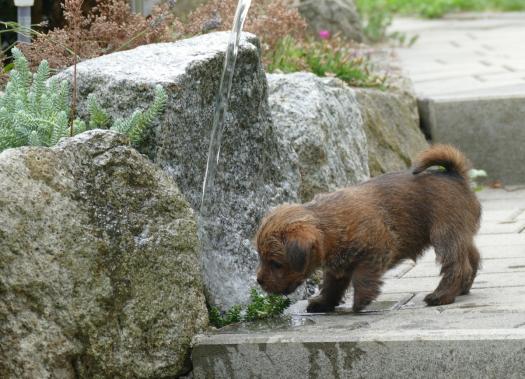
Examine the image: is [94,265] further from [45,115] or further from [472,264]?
[472,264]

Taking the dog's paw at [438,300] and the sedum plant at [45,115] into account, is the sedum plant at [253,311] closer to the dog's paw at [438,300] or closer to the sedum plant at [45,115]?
the dog's paw at [438,300]

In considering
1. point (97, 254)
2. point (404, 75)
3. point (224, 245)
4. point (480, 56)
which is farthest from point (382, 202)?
point (480, 56)

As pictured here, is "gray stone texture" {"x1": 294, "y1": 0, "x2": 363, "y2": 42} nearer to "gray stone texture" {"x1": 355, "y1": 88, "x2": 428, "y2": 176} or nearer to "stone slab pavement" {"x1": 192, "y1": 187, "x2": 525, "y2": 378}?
"gray stone texture" {"x1": 355, "y1": 88, "x2": 428, "y2": 176}

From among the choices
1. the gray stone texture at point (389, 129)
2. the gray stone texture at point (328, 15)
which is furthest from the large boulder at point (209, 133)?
the gray stone texture at point (328, 15)

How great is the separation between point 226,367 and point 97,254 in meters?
0.79

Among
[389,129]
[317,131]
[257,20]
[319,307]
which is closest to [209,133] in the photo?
[319,307]

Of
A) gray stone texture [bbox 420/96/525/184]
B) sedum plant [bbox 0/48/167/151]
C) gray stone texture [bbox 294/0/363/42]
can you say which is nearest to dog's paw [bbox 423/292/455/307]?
sedum plant [bbox 0/48/167/151]

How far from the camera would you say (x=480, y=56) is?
1207 centimetres

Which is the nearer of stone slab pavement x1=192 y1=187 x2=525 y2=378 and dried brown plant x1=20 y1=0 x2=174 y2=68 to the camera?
stone slab pavement x1=192 y1=187 x2=525 y2=378

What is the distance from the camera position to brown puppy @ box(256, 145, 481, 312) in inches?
199

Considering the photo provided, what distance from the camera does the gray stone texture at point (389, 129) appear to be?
8.39m

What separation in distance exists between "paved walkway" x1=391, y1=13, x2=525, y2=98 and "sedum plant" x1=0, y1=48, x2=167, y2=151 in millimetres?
5152

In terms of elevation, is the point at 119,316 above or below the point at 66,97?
below

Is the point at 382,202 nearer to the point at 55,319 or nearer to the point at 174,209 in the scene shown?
the point at 174,209
